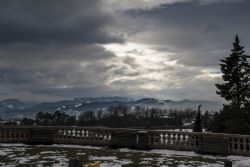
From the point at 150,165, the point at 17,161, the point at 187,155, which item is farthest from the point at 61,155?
the point at 187,155

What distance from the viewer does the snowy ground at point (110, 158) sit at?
57.9 feet

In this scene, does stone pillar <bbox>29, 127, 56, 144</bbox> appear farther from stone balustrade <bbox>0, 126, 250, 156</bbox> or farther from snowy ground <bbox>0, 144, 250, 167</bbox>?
snowy ground <bbox>0, 144, 250, 167</bbox>

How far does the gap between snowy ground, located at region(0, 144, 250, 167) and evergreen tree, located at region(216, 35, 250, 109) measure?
33.0 metres

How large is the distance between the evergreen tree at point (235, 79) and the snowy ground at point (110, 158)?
33.0 metres

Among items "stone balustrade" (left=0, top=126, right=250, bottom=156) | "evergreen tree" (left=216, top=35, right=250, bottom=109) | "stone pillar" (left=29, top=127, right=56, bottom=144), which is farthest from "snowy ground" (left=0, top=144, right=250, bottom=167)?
"evergreen tree" (left=216, top=35, right=250, bottom=109)

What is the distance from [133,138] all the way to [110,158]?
546 cm

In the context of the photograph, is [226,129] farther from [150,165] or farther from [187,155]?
[150,165]

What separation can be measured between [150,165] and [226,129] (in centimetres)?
3358

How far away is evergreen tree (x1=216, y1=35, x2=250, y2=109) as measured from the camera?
5397cm

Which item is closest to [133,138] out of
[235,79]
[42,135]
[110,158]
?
[110,158]

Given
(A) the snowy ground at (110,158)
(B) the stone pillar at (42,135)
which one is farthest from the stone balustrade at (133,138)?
(A) the snowy ground at (110,158)

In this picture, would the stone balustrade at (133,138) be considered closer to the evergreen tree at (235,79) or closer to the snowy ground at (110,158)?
the snowy ground at (110,158)

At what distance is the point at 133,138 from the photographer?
24797 millimetres

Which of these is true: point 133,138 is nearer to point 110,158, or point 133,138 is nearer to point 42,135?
point 110,158
